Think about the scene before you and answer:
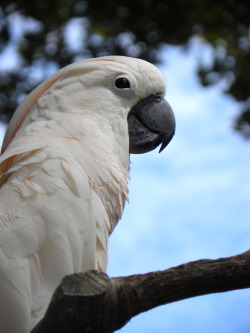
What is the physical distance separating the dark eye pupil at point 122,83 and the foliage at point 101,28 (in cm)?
363

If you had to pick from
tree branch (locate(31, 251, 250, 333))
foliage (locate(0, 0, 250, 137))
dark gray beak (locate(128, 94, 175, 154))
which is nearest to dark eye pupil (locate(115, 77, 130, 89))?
dark gray beak (locate(128, 94, 175, 154))

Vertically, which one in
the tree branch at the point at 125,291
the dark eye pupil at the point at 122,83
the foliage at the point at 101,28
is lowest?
the tree branch at the point at 125,291

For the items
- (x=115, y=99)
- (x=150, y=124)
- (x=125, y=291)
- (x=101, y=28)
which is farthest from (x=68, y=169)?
(x=101, y=28)

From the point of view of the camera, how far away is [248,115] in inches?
292

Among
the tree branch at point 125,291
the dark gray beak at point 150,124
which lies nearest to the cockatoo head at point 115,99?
the dark gray beak at point 150,124

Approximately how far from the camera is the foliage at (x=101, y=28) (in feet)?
22.3

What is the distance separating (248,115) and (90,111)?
4727mm

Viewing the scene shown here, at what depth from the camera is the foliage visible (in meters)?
6.79

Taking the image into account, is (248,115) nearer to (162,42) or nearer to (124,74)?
(162,42)

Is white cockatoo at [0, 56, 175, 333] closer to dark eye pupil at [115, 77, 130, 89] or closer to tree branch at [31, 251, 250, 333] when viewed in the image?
dark eye pupil at [115, 77, 130, 89]

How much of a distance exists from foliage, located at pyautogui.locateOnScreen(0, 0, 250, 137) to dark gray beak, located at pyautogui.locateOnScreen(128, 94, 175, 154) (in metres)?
3.52

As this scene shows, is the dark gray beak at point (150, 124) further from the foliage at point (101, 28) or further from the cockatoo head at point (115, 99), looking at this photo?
the foliage at point (101, 28)

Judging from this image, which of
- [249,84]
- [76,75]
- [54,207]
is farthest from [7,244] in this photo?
[249,84]

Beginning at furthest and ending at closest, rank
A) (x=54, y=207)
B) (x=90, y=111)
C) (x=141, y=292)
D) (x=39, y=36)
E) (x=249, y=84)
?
(x=249, y=84)
(x=39, y=36)
(x=90, y=111)
(x=54, y=207)
(x=141, y=292)
